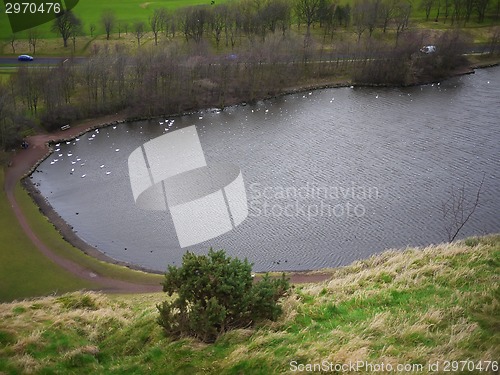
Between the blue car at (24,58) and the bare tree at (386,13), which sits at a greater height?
the bare tree at (386,13)

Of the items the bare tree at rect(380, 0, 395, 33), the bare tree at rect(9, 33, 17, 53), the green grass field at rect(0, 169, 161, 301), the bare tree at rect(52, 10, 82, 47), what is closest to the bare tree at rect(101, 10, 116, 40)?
the bare tree at rect(52, 10, 82, 47)

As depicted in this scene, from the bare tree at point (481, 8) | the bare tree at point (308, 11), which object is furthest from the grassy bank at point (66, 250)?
the bare tree at point (481, 8)

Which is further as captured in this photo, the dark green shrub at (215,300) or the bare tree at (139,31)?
the bare tree at (139,31)

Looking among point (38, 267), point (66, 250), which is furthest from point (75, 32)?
point (38, 267)

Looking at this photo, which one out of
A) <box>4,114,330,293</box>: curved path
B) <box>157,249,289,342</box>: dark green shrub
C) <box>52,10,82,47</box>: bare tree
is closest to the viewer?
<box>157,249,289,342</box>: dark green shrub

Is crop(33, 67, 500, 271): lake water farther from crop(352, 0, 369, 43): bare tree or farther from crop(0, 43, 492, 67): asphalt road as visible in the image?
crop(352, 0, 369, 43): bare tree

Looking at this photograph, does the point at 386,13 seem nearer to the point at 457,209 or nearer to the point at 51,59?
the point at 51,59

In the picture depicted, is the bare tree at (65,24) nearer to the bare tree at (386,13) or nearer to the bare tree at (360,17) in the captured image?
the bare tree at (360,17)
